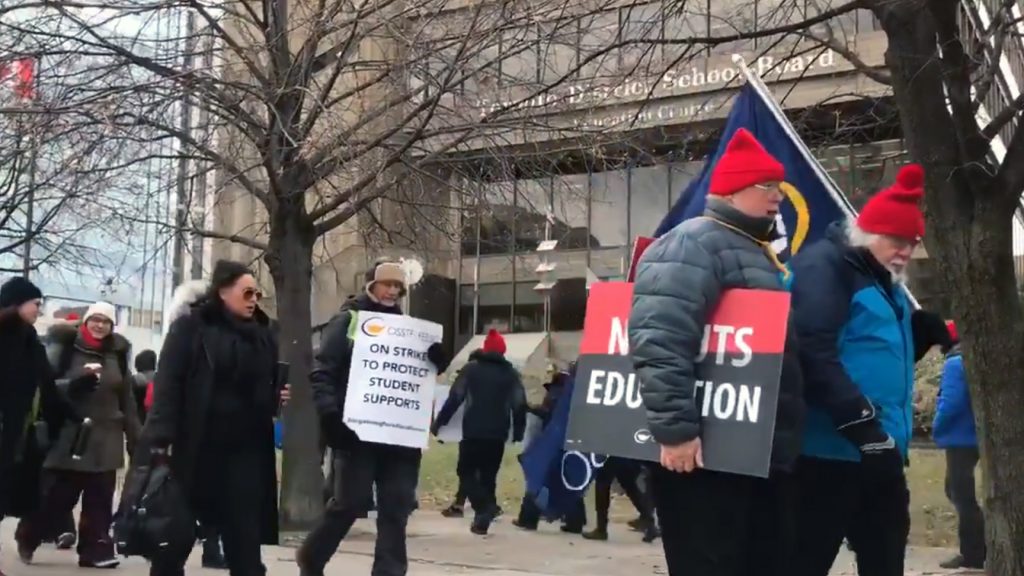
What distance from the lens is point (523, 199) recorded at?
12.0m

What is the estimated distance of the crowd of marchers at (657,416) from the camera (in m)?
3.72

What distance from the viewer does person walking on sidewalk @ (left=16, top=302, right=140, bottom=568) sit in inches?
320

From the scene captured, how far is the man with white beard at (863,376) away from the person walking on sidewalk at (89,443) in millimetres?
5296

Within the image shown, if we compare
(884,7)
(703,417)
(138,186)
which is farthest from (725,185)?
(138,186)

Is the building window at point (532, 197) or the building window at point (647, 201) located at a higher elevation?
the building window at point (647, 201)

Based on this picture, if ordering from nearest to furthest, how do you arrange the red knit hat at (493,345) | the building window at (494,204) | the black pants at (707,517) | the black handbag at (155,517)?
1. the black pants at (707,517)
2. the black handbag at (155,517)
3. the building window at (494,204)
4. the red knit hat at (493,345)

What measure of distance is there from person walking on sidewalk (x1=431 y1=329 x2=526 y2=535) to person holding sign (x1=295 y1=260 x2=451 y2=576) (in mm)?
4701

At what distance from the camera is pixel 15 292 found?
6.83 meters

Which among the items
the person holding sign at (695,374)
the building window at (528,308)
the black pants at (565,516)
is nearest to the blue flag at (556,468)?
the black pants at (565,516)

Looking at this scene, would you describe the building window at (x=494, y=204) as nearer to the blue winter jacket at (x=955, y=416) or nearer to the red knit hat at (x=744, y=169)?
the blue winter jacket at (x=955, y=416)

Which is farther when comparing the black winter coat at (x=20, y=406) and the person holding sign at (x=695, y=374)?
the black winter coat at (x=20, y=406)

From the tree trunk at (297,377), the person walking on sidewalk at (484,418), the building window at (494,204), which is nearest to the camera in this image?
the tree trunk at (297,377)

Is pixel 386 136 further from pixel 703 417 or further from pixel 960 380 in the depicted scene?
pixel 703 417

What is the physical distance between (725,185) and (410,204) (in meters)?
7.62
